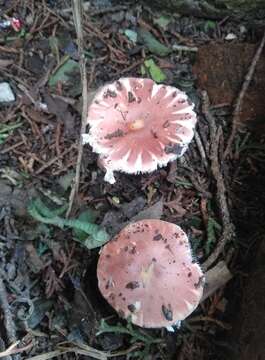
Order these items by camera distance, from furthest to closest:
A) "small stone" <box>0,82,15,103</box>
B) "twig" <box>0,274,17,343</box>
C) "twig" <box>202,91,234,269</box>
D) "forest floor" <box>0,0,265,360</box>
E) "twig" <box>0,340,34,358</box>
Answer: "small stone" <box>0,82,15,103</box> → "twig" <box>202,91,234,269</box> → "forest floor" <box>0,0,265,360</box> → "twig" <box>0,274,17,343</box> → "twig" <box>0,340,34,358</box>

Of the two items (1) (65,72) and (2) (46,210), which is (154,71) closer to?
(1) (65,72)

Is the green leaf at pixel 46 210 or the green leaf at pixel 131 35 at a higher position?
the green leaf at pixel 131 35

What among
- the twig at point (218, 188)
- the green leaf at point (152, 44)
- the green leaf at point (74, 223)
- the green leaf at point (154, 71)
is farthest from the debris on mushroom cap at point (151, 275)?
the green leaf at point (152, 44)

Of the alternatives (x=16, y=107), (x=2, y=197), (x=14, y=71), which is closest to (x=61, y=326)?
(x=2, y=197)

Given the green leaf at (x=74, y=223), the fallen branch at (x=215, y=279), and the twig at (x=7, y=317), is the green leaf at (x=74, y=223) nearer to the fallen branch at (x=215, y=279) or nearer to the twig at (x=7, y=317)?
the twig at (x=7, y=317)

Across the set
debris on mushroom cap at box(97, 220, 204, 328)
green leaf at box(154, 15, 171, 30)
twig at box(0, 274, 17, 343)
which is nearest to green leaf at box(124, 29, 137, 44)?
green leaf at box(154, 15, 171, 30)

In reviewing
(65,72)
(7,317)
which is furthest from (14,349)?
(65,72)

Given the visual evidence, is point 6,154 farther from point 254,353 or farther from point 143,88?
point 254,353

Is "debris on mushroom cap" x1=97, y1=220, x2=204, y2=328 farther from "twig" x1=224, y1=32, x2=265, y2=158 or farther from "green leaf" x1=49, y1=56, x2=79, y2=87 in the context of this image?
"green leaf" x1=49, y1=56, x2=79, y2=87
